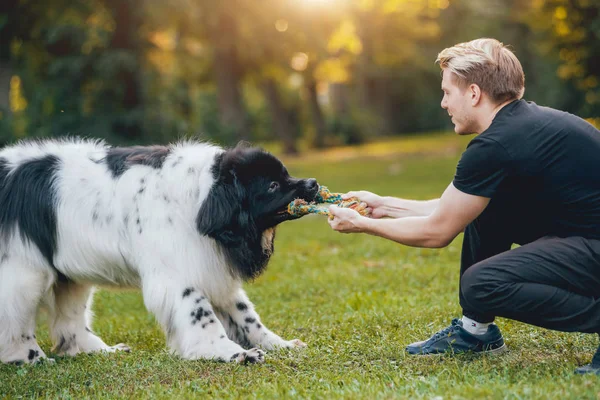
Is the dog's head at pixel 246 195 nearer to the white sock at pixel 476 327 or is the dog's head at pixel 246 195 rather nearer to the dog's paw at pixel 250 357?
the dog's paw at pixel 250 357

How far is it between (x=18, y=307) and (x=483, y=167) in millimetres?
3137

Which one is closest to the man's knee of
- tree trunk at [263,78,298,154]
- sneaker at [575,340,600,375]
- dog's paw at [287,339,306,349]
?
sneaker at [575,340,600,375]

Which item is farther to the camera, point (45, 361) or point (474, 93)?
point (45, 361)

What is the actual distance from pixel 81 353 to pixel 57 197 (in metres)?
1.12

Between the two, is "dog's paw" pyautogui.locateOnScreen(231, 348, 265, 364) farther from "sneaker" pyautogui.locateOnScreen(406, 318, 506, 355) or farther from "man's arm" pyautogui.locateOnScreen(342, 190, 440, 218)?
"man's arm" pyautogui.locateOnScreen(342, 190, 440, 218)

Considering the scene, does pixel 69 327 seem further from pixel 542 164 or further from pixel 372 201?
pixel 542 164

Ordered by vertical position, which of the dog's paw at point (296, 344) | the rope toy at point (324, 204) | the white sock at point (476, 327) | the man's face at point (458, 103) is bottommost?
the dog's paw at point (296, 344)

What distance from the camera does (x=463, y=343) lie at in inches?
166

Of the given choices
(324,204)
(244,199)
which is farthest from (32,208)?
(324,204)

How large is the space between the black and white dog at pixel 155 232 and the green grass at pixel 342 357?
1.07ft

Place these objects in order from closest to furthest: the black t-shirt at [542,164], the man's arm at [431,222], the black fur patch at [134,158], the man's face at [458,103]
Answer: the black t-shirt at [542,164] → the man's arm at [431,222] → the man's face at [458,103] → the black fur patch at [134,158]

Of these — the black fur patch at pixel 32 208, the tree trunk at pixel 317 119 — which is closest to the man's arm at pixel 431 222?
the black fur patch at pixel 32 208

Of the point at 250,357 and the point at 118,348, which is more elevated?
the point at 250,357

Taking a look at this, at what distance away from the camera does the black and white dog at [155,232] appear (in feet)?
14.6
